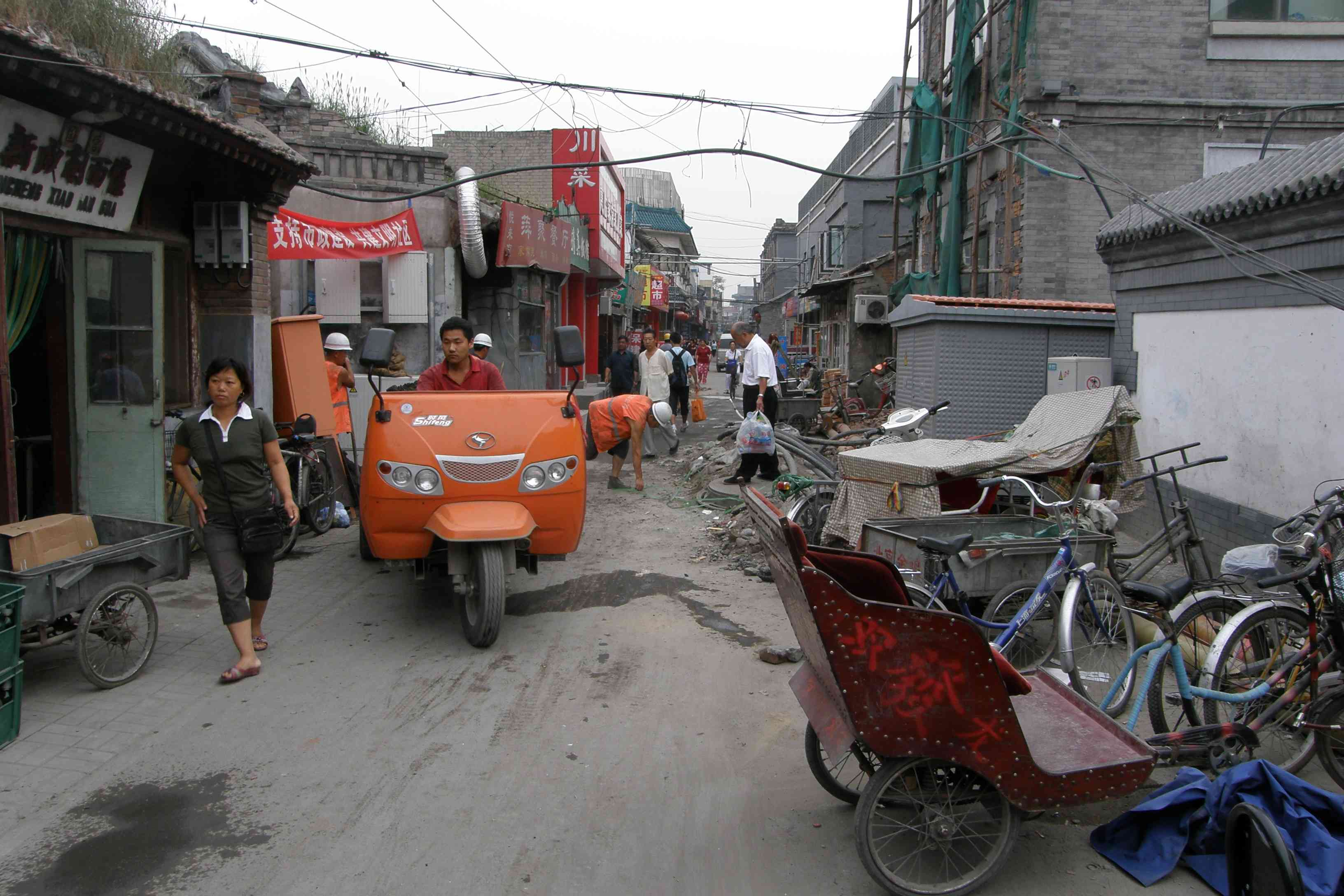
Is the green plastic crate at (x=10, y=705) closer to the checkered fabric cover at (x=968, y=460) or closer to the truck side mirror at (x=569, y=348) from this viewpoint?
the truck side mirror at (x=569, y=348)

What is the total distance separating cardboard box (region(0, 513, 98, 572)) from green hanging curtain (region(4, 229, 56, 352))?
2.23m

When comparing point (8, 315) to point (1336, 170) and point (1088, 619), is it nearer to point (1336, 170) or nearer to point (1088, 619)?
point (1088, 619)

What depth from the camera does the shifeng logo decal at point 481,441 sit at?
244 inches

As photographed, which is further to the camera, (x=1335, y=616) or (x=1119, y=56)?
(x=1119, y=56)

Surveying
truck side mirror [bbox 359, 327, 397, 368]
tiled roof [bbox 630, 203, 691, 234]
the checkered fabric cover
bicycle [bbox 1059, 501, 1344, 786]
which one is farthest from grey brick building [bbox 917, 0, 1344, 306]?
tiled roof [bbox 630, 203, 691, 234]

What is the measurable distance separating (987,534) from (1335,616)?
2.22m

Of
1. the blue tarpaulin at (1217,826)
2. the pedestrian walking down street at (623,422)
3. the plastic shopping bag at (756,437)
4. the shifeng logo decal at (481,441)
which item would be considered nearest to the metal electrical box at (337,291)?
the pedestrian walking down street at (623,422)

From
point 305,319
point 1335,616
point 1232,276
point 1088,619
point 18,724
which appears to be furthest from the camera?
point 305,319

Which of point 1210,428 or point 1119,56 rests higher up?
point 1119,56

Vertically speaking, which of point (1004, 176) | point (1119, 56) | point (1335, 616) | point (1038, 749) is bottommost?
point (1038, 749)

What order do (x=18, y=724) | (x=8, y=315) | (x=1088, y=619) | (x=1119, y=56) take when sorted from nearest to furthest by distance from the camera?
(x=18, y=724)
(x=1088, y=619)
(x=8, y=315)
(x=1119, y=56)

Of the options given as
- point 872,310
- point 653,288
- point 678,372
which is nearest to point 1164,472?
point 678,372

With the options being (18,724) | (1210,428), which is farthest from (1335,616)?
(18,724)

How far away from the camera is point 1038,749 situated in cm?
371
